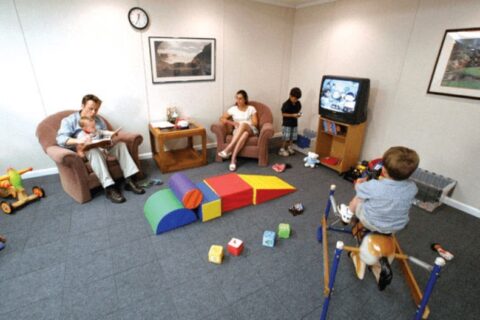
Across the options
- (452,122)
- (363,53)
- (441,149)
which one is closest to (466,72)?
(452,122)

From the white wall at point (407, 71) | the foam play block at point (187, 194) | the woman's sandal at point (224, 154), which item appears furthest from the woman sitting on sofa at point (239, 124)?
the white wall at point (407, 71)

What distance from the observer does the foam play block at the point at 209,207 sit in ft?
8.27

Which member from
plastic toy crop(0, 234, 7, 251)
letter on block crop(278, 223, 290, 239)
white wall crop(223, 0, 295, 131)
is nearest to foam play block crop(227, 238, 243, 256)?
letter on block crop(278, 223, 290, 239)

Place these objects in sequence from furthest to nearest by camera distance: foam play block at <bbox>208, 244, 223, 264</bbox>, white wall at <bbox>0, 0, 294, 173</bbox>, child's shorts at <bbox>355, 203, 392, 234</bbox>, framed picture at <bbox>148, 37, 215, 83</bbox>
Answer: framed picture at <bbox>148, 37, 215, 83</bbox>
white wall at <bbox>0, 0, 294, 173</bbox>
foam play block at <bbox>208, 244, 223, 264</bbox>
child's shorts at <bbox>355, 203, 392, 234</bbox>

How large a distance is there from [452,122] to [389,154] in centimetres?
200

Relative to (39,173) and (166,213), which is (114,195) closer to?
(166,213)

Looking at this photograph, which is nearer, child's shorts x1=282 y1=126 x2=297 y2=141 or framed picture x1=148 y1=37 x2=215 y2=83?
framed picture x1=148 y1=37 x2=215 y2=83

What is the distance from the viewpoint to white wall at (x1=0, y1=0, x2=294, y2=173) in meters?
2.96

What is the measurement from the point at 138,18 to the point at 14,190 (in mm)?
2554

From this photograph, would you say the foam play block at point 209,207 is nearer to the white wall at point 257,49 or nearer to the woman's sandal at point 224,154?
the woman's sandal at point 224,154

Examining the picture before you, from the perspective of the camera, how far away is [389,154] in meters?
1.55

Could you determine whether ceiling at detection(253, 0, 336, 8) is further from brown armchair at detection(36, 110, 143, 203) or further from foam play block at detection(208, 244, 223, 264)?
foam play block at detection(208, 244, 223, 264)

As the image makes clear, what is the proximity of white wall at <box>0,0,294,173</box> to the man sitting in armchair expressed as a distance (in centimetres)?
70

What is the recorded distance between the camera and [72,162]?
8.58ft
